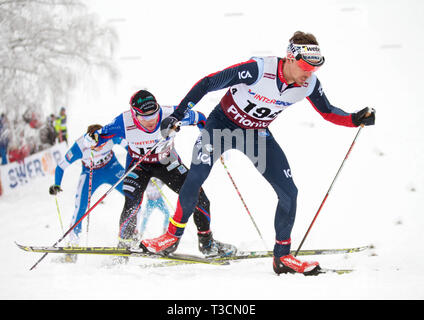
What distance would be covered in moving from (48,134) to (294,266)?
→ 28.7 feet

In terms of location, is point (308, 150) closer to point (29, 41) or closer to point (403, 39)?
point (29, 41)

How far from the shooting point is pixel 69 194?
30.7 feet

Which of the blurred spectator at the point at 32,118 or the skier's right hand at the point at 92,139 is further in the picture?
the blurred spectator at the point at 32,118

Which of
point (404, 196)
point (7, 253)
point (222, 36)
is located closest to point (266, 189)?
point (404, 196)

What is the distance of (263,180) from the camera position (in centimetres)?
891

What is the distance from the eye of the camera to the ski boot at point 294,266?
3.35 meters

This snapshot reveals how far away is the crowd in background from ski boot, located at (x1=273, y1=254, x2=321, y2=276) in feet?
26.4

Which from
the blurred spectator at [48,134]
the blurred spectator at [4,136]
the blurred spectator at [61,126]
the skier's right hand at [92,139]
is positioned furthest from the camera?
the blurred spectator at [61,126]

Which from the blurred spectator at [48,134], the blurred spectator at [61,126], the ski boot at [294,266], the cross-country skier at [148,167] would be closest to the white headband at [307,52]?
the cross-country skier at [148,167]

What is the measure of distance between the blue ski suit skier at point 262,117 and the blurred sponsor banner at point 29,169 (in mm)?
6957

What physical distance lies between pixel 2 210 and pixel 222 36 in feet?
46.9

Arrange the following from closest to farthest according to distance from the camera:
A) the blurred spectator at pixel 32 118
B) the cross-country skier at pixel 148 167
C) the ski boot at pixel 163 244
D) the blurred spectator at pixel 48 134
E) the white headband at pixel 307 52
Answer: the white headband at pixel 307 52
the ski boot at pixel 163 244
the cross-country skier at pixel 148 167
the blurred spectator at pixel 32 118
the blurred spectator at pixel 48 134

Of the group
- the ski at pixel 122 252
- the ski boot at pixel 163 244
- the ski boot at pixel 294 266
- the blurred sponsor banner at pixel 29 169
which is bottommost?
the blurred sponsor banner at pixel 29 169

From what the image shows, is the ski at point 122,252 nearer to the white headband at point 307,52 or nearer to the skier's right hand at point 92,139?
the skier's right hand at point 92,139
